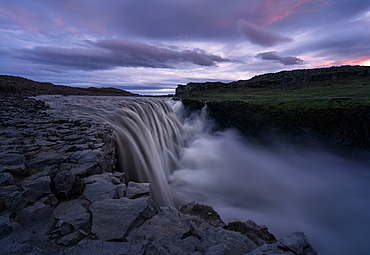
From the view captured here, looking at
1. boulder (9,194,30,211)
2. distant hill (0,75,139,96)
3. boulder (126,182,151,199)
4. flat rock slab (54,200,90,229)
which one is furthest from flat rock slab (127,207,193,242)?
distant hill (0,75,139,96)

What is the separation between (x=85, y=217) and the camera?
3.01 meters

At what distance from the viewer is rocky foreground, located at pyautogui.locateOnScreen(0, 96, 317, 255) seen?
250 cm

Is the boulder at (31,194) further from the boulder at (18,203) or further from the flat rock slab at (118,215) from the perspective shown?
the flat rock slab at (118,215)

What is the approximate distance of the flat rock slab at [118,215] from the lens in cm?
278

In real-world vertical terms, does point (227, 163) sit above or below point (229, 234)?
below

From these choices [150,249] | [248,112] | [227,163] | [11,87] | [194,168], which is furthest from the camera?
[248,112]

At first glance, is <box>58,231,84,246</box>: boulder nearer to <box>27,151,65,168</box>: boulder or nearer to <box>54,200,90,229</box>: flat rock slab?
<box>54,200,90,229</box>: flat rock slab

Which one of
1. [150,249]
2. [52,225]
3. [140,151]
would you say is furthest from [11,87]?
[150,249]

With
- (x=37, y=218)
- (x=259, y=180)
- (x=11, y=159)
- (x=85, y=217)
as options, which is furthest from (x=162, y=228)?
(x=259, y=180)

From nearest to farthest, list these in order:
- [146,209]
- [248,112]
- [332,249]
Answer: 1. [146,209]
2. [332,249]
3. [248,112]

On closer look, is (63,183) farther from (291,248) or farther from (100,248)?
(291,248)

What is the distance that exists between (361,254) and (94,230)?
10844mm

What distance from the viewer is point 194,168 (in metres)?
13.2

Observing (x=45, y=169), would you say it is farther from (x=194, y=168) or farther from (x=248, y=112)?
(x=248, y=112)
